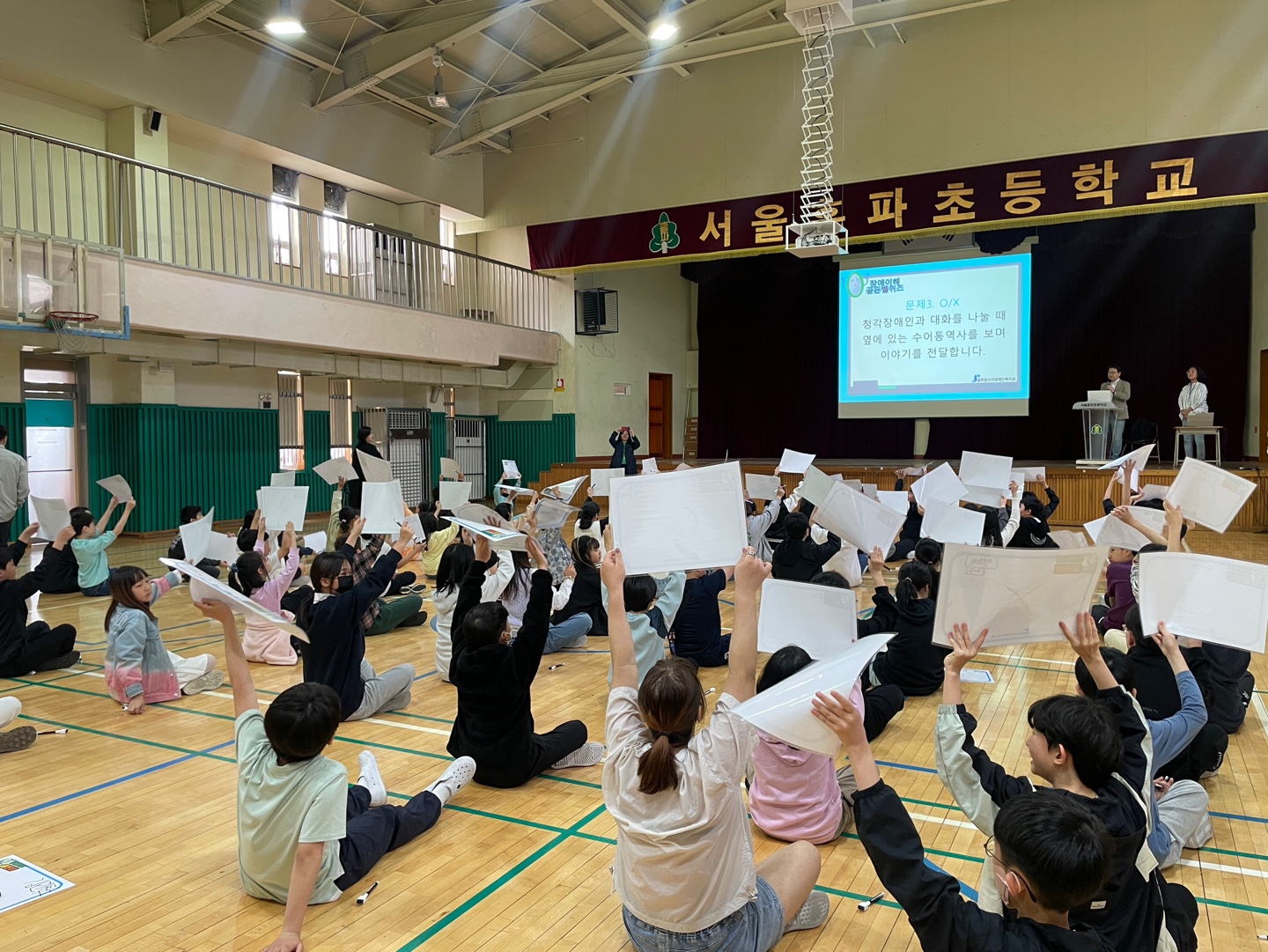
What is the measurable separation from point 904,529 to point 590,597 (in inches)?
163

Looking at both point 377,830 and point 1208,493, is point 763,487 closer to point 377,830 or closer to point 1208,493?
point 1208,493

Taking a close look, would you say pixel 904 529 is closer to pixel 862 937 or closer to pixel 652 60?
pixel 862 937

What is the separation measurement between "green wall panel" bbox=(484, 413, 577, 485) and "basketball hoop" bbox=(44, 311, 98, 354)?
28.4ft

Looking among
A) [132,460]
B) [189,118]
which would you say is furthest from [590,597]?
[189,118]

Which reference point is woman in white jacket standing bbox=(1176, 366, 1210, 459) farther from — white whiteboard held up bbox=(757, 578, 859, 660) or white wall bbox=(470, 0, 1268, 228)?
white whiteboard held up bbox=(757, 578, 859, 660)

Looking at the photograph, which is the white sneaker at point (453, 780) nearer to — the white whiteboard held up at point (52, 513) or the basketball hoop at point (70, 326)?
the white whiteboard held up at point (52, 513)

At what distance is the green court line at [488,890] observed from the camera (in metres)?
2.62

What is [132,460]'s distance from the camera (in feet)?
38.8

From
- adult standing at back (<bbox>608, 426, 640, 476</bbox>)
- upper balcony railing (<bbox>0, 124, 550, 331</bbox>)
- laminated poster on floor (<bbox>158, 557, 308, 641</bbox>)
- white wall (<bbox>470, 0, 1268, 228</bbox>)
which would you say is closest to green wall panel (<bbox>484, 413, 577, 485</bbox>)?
upper balcony railing (<bbox>0, 124, 550, 331</bbox>)

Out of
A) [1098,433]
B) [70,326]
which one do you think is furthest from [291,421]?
[1098,433]

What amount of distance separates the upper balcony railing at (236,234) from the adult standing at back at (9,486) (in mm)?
2310

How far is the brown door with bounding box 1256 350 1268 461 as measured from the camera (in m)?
13.9

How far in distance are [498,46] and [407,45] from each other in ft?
5.57

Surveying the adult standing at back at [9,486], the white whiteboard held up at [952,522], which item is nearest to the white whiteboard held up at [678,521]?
the white whiteboard held up at [952,522]
